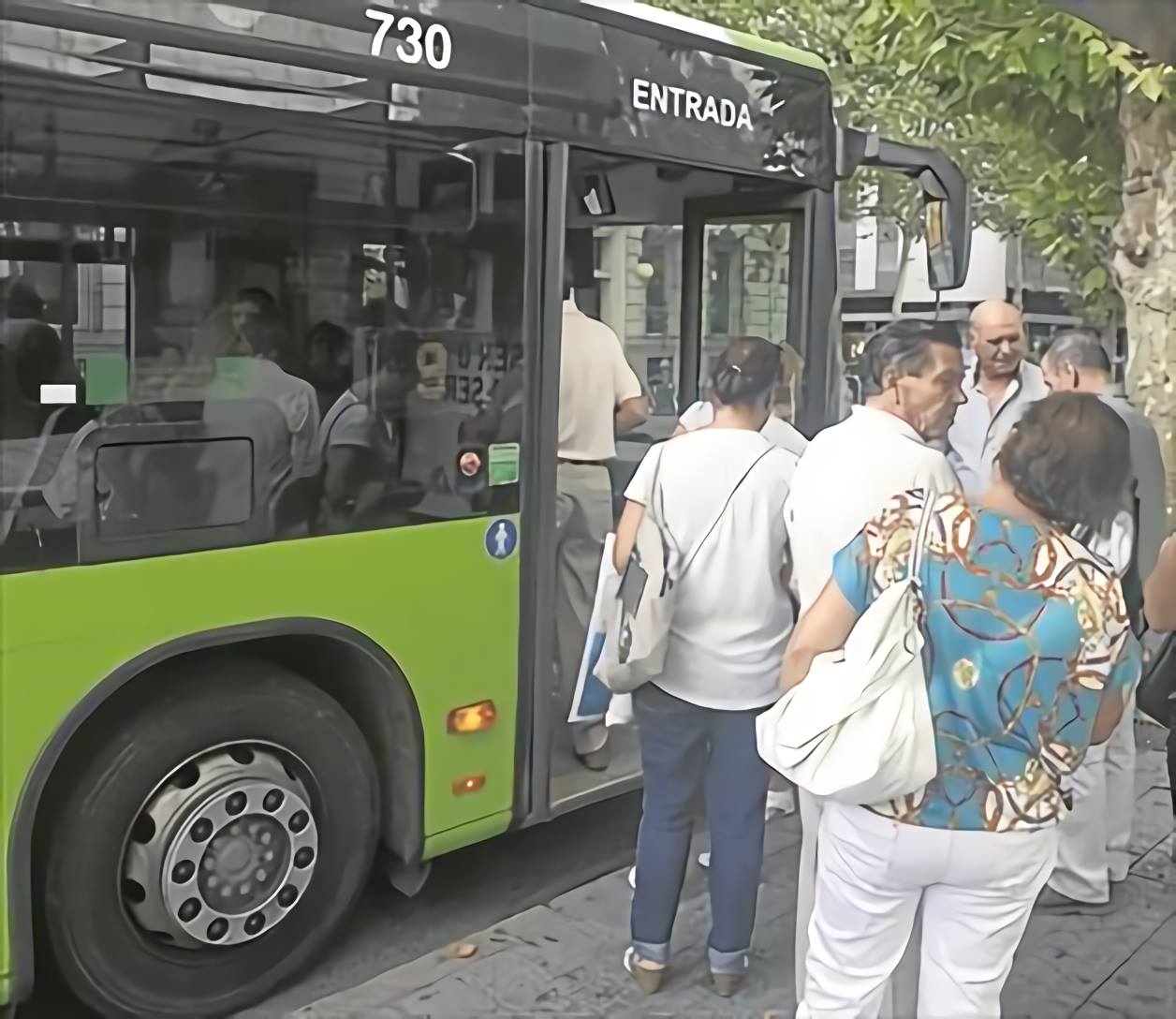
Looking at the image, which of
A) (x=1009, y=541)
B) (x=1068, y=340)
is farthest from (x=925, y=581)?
(x=1068, y=340)

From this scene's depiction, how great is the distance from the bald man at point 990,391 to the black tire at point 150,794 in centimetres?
165

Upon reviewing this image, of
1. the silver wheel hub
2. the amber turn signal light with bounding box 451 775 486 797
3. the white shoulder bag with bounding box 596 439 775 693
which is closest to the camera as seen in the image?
the silver wheel hub

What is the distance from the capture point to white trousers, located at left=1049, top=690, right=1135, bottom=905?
3.68 metres

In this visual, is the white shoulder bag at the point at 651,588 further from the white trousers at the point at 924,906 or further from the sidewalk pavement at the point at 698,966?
the white trousers at the point at 924,906

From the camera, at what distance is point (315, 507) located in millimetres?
3281

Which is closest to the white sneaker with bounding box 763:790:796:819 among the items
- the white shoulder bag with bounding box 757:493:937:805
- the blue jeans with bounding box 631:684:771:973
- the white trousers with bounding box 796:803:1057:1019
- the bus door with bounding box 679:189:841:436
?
the blue jeans with bounding box 631:684:771:973

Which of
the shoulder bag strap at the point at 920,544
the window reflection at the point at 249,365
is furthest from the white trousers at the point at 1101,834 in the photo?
the window reflection at the point at 249,365

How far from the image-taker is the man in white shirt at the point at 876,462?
9.37 feet

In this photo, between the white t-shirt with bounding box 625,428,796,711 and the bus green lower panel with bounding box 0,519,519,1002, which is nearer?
the bus green lower panel with bounding box 0,519,519,1002

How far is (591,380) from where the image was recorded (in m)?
3.63

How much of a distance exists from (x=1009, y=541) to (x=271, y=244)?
5.67 feet

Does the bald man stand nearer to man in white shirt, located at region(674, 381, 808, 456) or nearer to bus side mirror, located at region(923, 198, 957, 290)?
bus side mirror, located at region(923, 198, 957, 290)

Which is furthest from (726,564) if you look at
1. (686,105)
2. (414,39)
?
(414,39)

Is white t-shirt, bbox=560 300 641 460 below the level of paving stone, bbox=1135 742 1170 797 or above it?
above
